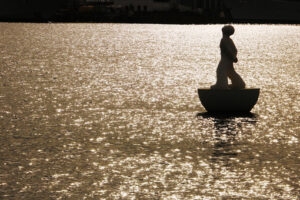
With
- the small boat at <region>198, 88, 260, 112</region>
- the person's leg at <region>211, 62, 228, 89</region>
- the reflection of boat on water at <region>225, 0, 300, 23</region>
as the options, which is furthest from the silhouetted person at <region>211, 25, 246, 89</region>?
the reflection of boat on water at <region>225, 0, 300, 23</region>

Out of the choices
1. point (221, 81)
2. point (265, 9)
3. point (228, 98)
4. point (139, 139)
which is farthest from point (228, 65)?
point (265, 9)

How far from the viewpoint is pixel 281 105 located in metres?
20.2

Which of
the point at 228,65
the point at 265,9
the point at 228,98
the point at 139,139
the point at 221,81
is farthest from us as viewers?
the point at 265,9

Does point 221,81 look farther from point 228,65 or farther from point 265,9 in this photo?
point 265,9

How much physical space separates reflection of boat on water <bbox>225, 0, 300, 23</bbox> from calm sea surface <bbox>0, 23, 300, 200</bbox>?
375 feet

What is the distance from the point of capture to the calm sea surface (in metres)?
11.0

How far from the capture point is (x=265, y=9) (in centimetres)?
14538

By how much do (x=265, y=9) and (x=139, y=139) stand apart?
5246 inches

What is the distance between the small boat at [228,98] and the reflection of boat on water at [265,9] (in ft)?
409

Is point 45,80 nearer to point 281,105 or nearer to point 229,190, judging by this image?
point 281,105

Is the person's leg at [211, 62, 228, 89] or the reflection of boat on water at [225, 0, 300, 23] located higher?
the person's leg at [211, 62, 228, 89]

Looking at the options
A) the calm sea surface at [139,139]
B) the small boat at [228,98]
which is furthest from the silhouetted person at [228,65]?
the calm sea surface at [139,139]

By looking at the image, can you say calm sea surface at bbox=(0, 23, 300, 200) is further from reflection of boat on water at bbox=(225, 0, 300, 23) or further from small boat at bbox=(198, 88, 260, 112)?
reflection of boat on water at bbox=(225, 0, 300, 23)

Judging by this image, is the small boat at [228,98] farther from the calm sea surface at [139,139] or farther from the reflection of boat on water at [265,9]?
the reflection of boat on water at [265,9]
